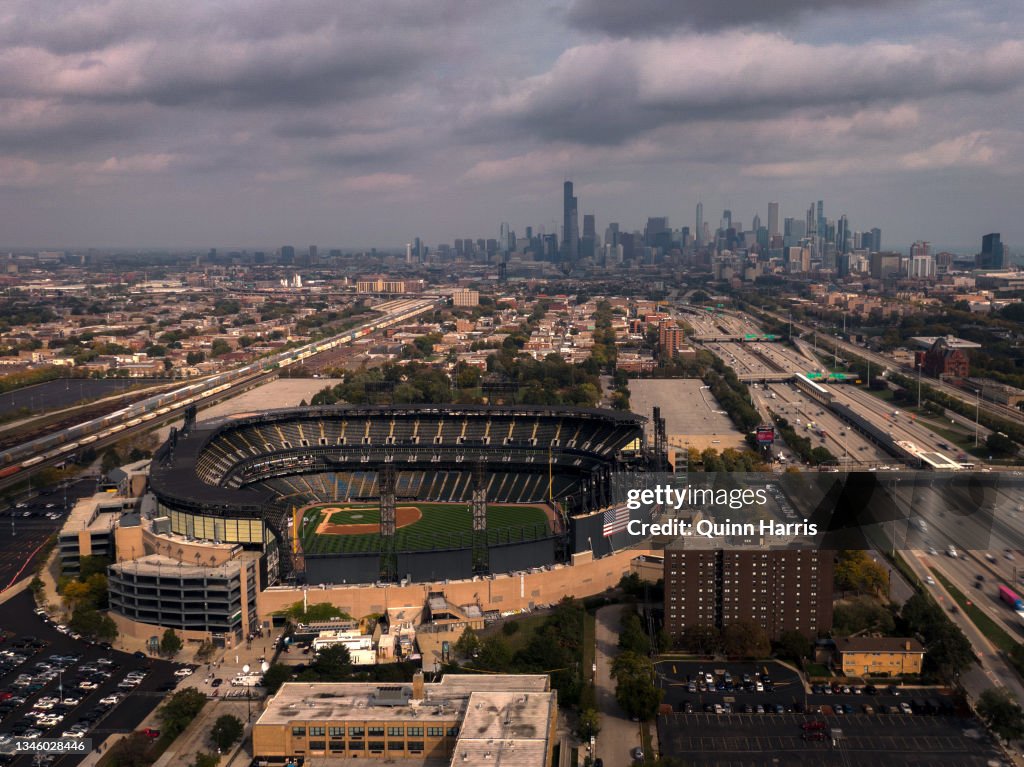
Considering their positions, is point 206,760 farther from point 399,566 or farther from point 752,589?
point 752,589

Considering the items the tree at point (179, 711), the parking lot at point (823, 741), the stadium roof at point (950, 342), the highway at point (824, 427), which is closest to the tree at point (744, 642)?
the parking lot at point (823, 741)

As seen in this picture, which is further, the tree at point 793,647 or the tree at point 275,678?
the tree at point 793,647

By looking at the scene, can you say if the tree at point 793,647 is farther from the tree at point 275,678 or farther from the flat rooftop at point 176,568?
the flat rooftop at point 176,568

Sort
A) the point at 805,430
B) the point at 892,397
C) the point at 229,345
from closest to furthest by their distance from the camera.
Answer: the point at 805,430, the point at 892,397, the point at 229,345

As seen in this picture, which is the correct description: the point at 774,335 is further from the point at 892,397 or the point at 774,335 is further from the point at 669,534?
the point at 669,534

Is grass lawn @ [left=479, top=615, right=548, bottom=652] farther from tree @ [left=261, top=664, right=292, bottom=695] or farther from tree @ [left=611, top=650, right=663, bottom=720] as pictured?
tree @ [left=261, top=664, right=292, bottom=695]

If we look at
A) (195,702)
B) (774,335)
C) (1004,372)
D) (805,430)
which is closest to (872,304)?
(774,335)
